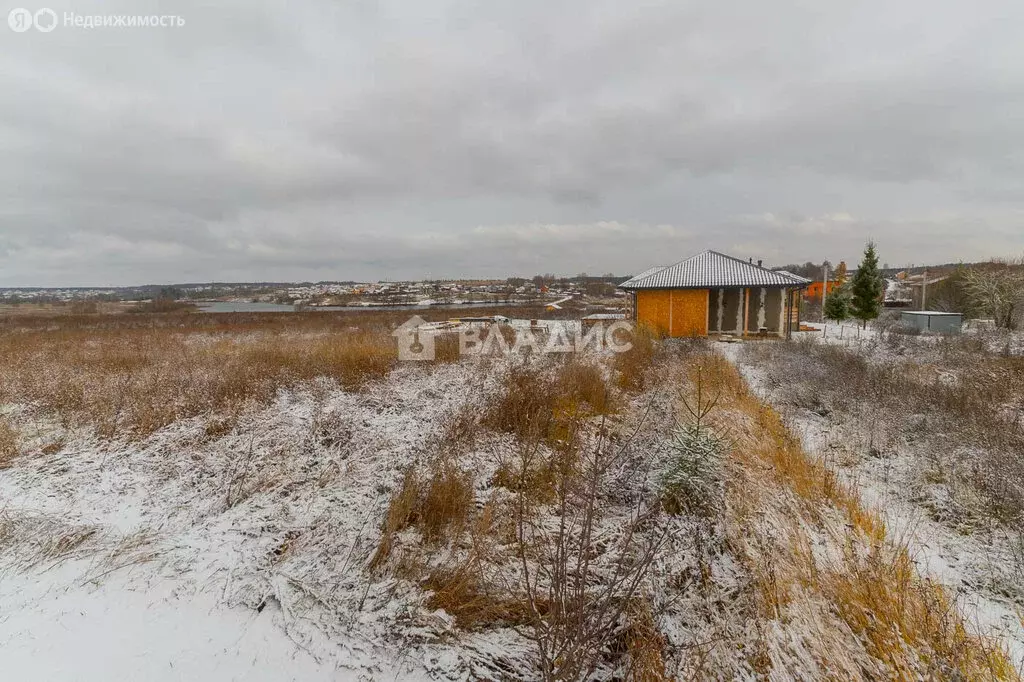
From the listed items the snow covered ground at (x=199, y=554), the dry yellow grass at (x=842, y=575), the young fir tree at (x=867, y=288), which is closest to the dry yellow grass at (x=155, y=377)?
the snow covered ground at (x=199, y=554)

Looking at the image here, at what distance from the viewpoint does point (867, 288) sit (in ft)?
70.2

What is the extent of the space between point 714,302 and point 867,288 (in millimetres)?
10863

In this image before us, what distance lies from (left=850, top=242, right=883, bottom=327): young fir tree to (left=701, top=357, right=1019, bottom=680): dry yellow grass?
22.3m

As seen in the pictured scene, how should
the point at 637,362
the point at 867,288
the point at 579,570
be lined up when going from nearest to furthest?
the point at 579,570
the point at 637,362
the point at 867,288

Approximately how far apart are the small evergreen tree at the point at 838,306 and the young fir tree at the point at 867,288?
3.21 m

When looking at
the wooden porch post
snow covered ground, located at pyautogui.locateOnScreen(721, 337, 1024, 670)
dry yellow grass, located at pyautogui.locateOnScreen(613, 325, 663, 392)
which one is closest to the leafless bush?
snow covered ground, located at pyautogui.locateOnScreen(721, 337, 1024, 670)

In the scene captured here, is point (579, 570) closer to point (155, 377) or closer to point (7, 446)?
point (7, 446)

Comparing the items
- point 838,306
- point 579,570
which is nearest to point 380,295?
point 838,306

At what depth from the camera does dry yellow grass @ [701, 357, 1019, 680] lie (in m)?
2.26

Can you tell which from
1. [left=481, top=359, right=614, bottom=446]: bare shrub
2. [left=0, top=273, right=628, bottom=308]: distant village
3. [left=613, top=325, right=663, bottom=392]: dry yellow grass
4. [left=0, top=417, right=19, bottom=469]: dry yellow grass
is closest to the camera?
[left=0, top=417, right=19, bottom=469]: dry yellow grass

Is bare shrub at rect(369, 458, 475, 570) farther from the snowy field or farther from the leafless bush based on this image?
the leafless bush

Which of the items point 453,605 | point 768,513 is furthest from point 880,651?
point 453,605

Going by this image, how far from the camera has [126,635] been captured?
250cm

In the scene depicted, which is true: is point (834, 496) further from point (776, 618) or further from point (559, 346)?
point (559, 346)
